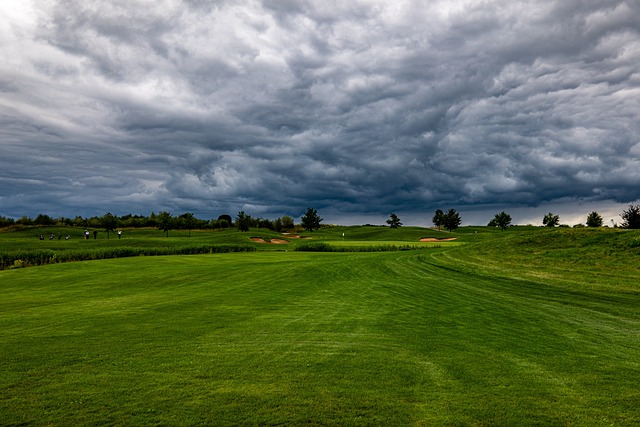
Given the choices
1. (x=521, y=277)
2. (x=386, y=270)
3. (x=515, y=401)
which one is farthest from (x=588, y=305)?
(x=386, y=270)

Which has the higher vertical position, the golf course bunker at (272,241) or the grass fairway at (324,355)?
the golf course bunker at (272,241)

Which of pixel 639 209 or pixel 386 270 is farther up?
pixel 639 209

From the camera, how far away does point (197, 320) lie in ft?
41.8

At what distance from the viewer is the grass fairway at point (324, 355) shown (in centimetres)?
602

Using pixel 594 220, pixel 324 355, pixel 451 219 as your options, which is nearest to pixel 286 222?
pixel 451 219

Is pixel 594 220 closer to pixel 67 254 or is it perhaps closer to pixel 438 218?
pixel 438 218

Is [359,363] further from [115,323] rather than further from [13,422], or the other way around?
[115,323]

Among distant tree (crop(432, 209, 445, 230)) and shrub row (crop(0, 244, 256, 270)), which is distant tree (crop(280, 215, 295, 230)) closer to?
distant tree (crop(432, 209, 445, 230))

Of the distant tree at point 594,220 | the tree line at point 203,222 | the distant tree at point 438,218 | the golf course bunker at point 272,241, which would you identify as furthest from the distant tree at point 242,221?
the distant tree at point 594,220

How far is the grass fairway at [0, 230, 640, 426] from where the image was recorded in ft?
19.7

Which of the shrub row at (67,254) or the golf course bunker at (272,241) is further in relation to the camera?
the golf course bunker at (272,241)

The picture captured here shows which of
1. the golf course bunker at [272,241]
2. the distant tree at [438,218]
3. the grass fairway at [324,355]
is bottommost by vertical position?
the grass fairway at [324,355]

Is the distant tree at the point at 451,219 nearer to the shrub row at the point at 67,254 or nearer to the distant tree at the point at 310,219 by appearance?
the distant tree at the point at 310,219

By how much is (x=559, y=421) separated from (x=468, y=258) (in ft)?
98.7
